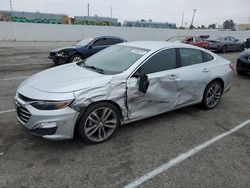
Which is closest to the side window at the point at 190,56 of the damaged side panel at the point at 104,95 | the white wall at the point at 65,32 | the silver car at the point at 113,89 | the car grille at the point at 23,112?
the silver car at the point at 113,89

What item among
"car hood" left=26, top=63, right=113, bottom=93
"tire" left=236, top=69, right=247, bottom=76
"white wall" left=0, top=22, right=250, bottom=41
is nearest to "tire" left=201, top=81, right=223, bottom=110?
"car hood" left=26, top=63, right=113, bottom=93

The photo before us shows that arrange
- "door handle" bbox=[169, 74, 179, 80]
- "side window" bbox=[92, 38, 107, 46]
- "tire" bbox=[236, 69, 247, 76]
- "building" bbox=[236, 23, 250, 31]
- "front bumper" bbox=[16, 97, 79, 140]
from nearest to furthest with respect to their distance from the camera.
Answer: "front bumper" bbox=[16, 97, 79, 140] < "door handle" bbox=[169, 74, 179, 80] < "tire" bbox=[236, 69, 247, 76] < "side window" bbox=[92, 38, 107, 46] < "building" bbox=[236, 23, 250, 31]

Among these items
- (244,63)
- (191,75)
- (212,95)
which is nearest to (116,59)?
(191,75)

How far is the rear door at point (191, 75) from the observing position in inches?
188

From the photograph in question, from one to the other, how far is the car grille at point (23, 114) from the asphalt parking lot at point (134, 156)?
1.48 ft

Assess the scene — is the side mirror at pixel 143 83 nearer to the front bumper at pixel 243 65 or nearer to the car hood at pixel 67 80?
the car hood at pixel 67 80

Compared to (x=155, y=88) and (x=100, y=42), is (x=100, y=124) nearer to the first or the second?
(x=155, y=88)

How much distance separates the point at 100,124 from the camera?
3826 mm

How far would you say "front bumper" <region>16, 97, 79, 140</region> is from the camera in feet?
11.1

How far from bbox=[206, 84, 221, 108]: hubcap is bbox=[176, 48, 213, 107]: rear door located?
0.29 meters

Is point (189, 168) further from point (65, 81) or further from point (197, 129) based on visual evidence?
point (65, 81)

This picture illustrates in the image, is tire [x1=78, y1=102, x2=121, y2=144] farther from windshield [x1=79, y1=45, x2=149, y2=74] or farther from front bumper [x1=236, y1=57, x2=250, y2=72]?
front bumper [x1=236, y1=57, x2=250, y2=72]

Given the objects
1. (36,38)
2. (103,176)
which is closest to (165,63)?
(103,176)

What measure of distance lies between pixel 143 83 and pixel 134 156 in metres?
1.21
